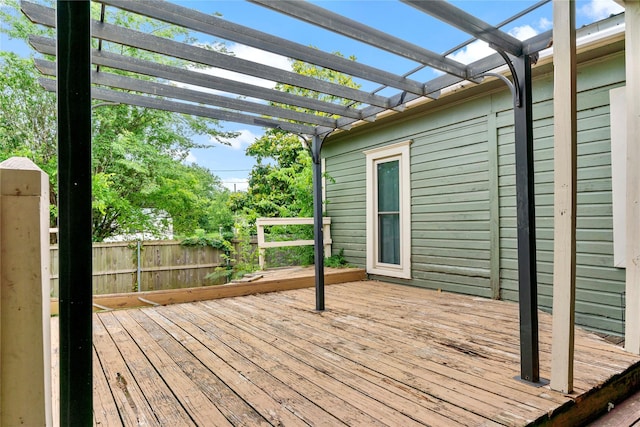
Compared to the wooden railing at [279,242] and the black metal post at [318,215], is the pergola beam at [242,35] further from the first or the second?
the wooden railing at [279,242]

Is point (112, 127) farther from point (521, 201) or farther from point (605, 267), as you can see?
point (605, 267)

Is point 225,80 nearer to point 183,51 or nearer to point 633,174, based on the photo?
point 183,51

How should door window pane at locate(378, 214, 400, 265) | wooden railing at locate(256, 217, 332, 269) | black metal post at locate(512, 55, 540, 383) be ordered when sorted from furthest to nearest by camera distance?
wooden railing at locate(256, 217, 332, 269), door window pane at locate(378, 214, 400, 265), black metal post at locate(512, 55, 540, 383)

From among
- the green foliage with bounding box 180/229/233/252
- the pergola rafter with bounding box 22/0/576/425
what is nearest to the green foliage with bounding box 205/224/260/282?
the green foliage with bounding box 180/229/233/252

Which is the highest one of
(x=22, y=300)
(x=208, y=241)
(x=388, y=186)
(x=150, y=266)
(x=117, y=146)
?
(x=117, y=146)

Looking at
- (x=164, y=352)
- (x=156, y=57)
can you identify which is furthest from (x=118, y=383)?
(x=156, y=57)

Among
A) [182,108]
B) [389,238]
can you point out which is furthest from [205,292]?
[389,238]

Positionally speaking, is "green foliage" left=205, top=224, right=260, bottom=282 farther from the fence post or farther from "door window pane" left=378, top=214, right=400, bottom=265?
the fence post

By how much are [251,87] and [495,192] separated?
2.94 meters

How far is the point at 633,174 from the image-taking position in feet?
7.52

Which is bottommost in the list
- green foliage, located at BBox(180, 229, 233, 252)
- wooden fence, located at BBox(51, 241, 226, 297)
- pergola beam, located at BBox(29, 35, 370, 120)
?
wooden fence, located at BBox(51, 241, 226, 297)

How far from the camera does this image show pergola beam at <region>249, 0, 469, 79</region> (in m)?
1.66

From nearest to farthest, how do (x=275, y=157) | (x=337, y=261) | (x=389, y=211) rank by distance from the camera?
(x=389, y=211) → (x=337, y=261) → (x=275, y=157)

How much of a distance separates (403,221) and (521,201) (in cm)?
315
